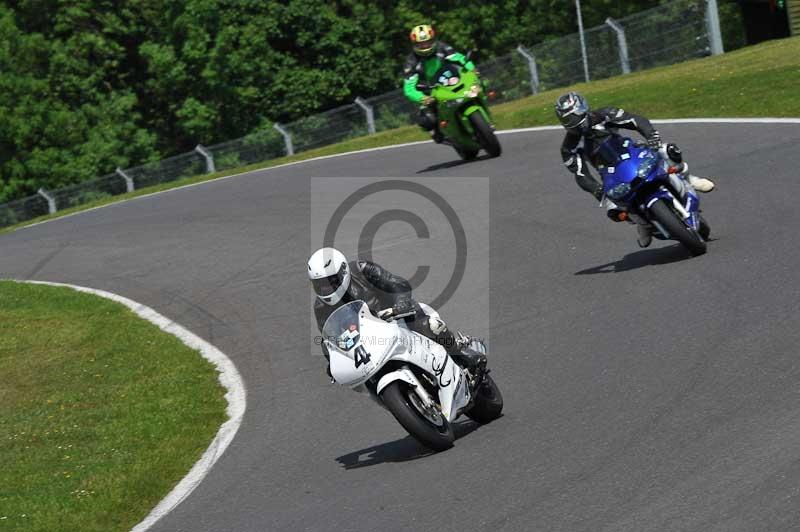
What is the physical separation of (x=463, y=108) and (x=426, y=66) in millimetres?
1203

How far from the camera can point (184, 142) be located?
2120 inches

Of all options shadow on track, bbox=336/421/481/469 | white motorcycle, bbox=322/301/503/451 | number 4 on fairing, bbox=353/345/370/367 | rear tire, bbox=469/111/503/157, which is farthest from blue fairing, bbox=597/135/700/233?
rear tire, bbox=469/111/503/157

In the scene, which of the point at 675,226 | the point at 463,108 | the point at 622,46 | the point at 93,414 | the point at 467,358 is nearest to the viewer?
the point at 467,358

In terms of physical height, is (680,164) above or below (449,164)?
above

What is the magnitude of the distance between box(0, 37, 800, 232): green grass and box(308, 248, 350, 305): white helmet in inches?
472

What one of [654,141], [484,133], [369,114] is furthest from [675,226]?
[369,114]

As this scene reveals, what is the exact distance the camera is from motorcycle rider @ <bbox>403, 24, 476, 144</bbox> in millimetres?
20625

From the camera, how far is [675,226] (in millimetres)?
11805

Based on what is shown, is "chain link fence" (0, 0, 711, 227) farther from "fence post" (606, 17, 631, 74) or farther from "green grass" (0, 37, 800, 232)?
"green grass" (0, 37, 800, 232)

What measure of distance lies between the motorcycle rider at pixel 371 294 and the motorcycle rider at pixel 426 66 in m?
12.0

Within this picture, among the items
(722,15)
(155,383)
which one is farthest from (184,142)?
(155,383)

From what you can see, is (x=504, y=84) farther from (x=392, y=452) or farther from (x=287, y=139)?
(x=392, y=452)

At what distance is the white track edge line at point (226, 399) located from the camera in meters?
8.77

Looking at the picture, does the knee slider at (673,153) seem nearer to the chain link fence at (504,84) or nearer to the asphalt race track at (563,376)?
the asphalt race track at (563,376)
